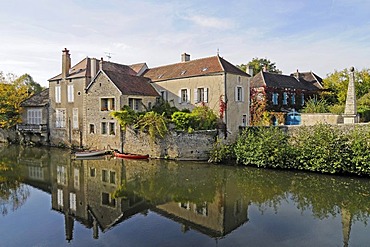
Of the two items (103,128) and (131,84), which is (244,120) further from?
(103,128)

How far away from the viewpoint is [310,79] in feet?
109

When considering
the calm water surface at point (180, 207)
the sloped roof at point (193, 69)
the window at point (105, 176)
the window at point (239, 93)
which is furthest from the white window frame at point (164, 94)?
the window at point (105, 176)

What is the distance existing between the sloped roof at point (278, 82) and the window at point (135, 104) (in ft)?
35.4

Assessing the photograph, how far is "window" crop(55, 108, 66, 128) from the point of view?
27072 mm

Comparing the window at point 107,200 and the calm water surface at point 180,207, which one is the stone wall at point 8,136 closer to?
the calm water surface at point 180,207

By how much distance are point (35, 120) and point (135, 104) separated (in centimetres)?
1243

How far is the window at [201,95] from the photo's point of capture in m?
22.0

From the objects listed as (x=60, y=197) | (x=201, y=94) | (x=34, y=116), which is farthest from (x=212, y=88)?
(x=34, y=116)

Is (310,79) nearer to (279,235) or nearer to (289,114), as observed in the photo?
(289,114)

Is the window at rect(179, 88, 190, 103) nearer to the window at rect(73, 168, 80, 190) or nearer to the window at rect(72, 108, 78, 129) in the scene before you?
the window at rect(72, 108, 78, 129)

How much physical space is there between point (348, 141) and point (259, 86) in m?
12.5

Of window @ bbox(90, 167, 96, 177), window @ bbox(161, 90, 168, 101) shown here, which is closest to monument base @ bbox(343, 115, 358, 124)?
window @ bbox(161, 90, 168, 101)

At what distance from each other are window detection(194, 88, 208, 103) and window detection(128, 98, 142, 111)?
434 centimetres

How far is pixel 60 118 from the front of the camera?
27.4 metres
